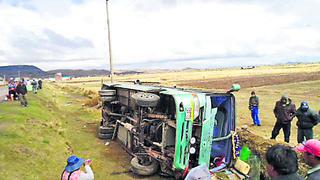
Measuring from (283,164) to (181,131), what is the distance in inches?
182

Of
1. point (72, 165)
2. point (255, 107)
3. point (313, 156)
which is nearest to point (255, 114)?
point (255, 107)

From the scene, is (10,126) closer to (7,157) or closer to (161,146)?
(7,157)

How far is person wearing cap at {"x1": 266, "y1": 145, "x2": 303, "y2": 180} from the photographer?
9.48 ft

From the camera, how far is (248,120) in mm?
16250

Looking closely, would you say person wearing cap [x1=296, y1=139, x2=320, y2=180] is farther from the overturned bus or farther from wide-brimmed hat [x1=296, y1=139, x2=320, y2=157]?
the overturned bus

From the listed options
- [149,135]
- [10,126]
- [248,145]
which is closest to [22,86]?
[10,126]

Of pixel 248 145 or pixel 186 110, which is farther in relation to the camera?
pixel 248 145

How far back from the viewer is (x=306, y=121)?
30.6 feet

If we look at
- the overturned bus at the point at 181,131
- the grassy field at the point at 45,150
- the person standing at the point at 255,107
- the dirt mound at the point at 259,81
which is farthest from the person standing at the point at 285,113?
the dirt mound at the point at 259,81

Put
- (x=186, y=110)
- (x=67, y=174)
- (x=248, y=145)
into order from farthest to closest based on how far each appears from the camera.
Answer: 1. (x=248, y=145)
2. (x=186, y=110)
3. (x=67, y=174)

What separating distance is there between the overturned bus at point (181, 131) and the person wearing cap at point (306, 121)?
2346 mm

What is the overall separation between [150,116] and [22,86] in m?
12.5

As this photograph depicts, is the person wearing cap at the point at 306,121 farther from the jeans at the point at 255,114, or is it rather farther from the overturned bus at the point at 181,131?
the jeans at the point at 255,114

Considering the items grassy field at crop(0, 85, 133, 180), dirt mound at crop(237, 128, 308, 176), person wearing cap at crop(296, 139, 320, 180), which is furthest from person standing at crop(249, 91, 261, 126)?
person wearing cap at crop(296, 139, 320, 180)
